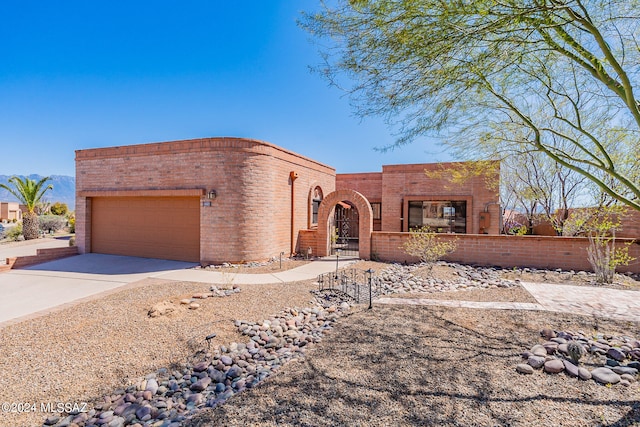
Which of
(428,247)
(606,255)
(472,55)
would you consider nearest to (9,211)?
(428,247)

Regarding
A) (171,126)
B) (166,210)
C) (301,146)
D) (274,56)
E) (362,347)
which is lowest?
(362,347)

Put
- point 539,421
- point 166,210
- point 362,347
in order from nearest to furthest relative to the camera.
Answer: point 539,421 < point 362,347 < point 166,210

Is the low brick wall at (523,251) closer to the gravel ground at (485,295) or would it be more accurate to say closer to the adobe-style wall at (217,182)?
the gravel ground at (485,295)

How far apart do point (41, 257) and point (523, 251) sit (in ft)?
56.9

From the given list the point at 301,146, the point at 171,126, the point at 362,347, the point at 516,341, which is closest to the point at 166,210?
the point at 171,126

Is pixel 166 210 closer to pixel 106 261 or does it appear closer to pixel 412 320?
pixel 106 261

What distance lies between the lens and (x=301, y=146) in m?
13.9

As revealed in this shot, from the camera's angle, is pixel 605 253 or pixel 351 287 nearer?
pixel 351 287

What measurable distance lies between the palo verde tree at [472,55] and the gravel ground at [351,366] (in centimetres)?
250

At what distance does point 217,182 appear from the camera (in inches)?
Result: 393

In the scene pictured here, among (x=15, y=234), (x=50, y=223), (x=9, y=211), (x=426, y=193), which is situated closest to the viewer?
(x=426, y=193)

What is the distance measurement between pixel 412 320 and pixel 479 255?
6.62m

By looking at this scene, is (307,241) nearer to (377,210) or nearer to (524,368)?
(377,210)

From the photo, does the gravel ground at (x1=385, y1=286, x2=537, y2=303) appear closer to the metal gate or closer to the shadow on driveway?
the metal gate
